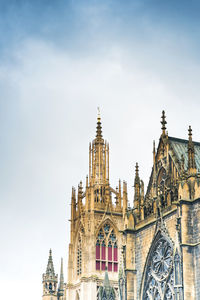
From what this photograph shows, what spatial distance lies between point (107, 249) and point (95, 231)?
2.44 m

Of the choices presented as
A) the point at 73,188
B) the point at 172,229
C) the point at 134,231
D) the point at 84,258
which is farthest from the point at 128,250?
the point at 73,188

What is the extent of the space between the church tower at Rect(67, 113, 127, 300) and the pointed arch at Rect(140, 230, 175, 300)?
2534cm

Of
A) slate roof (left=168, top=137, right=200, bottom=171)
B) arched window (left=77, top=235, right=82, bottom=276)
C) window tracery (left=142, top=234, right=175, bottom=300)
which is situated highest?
slate roof (left=168, top=137, right=200, bottom=171)

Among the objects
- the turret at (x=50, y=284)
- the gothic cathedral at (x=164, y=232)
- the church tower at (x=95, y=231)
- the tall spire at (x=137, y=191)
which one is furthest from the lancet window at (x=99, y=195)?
the tall spire at (x=137, y=191)

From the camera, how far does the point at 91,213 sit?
239ft

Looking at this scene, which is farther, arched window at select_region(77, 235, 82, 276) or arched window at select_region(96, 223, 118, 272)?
arched window at select_region(77, 235, 82, 276)

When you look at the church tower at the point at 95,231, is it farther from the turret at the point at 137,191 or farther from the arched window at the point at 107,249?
the turret at the point at 137,191

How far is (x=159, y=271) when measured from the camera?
4303 cm

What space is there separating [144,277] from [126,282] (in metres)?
1.40

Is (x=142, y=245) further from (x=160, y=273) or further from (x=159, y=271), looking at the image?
(x=160, y=273)

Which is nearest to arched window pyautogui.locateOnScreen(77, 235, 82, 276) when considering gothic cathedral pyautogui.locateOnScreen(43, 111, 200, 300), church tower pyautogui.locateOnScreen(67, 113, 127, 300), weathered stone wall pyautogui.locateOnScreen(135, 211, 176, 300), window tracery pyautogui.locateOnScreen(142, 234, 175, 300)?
church tower pyautogui.locateOnScreen(67, 113, 127, 300)

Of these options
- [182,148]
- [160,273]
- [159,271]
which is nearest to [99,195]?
[182,148]

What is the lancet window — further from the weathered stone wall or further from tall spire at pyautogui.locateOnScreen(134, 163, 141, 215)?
the weathered stone wall

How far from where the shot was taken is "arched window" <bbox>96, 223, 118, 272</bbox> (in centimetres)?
7169
